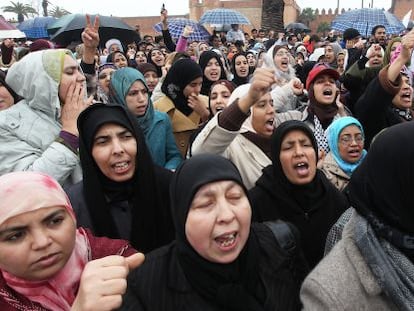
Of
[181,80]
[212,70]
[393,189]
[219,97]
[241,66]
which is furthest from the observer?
[241,66]

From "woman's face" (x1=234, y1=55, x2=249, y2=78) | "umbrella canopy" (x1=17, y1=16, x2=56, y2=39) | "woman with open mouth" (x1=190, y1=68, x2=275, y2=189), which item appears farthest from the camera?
"umbrella canopy" (x1=17, y1=16, x2=56, y2=39)

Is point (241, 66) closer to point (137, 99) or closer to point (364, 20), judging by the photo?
point (137, 99)

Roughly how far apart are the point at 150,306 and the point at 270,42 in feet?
34.1

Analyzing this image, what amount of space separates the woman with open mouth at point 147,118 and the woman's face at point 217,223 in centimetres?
155

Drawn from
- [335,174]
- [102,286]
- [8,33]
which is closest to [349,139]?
[335,174]

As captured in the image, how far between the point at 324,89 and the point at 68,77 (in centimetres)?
220

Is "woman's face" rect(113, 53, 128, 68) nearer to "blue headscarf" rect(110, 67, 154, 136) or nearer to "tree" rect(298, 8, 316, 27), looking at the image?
"blue headscarf" rect(110, 67, 154, 136)

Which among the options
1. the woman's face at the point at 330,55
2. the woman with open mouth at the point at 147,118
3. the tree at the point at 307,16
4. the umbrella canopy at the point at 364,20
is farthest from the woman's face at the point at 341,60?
the tree at the point at 307,16

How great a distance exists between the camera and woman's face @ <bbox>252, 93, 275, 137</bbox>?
277 centimetres

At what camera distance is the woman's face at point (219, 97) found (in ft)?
11.6

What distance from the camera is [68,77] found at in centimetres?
241

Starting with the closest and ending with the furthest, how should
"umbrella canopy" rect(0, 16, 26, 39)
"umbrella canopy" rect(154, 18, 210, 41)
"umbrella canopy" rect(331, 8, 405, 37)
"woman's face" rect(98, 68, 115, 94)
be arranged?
"woman's face" rect(98, 68, 115, 94), "umbrella canopy" rect(0, 16, 26, 39), "umbrella canopy" rect(331, 8, 405, 37), "umbrella canopy" rect(154, 18, 210, 41)

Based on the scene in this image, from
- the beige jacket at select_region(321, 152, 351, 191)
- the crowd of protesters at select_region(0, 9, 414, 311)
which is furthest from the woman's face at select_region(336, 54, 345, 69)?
the beige jacket at select_region(321, 152, 351, 191)

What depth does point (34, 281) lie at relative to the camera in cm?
135
